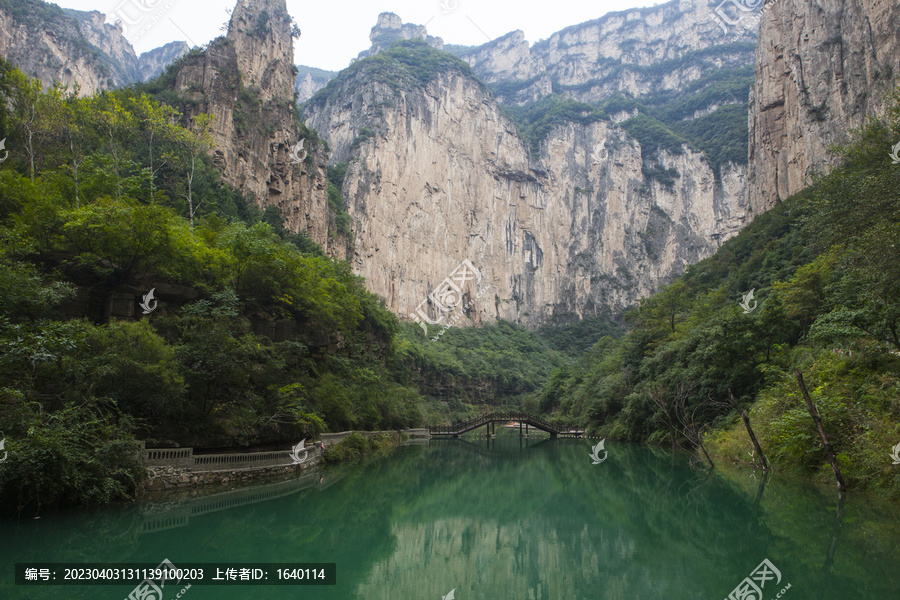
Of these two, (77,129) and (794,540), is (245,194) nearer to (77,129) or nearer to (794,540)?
(77,129)

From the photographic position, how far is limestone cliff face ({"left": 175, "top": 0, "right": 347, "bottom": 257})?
39062mm

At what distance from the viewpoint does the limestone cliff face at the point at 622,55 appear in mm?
124750

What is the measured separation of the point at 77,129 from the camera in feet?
87.1

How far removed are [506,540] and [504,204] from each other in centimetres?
8624

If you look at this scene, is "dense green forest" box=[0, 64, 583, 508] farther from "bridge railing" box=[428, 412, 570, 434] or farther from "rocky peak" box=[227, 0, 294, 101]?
"rocky peak" box=[227, 0, 294, 101]

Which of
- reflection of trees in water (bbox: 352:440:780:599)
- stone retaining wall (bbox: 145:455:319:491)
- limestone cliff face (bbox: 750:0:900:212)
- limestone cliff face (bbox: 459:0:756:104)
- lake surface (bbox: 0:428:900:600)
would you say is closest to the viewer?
lake surface (bbox: 0:428:900:600)

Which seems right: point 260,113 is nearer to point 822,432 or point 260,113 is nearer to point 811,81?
point 811,81

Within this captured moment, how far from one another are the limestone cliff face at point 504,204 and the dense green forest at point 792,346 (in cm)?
3990

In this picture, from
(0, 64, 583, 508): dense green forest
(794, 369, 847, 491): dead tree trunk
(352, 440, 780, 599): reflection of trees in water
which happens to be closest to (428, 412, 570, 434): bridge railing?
(0, 64, 583, 508): dense green forest

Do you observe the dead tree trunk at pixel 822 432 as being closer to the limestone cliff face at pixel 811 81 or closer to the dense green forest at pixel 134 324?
the dense green forest at pixel 134 324

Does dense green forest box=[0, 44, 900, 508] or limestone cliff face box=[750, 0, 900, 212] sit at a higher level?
limestone cliff face box=[750, 0, 900, 212]

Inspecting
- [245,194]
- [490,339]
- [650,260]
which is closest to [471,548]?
[245,194]

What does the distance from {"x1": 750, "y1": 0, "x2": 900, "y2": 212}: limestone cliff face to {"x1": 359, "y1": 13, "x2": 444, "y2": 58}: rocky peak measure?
100.0 meters

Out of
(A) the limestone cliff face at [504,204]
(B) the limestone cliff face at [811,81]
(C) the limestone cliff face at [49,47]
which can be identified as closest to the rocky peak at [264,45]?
(C) the limestone cliff face at [49,47]
